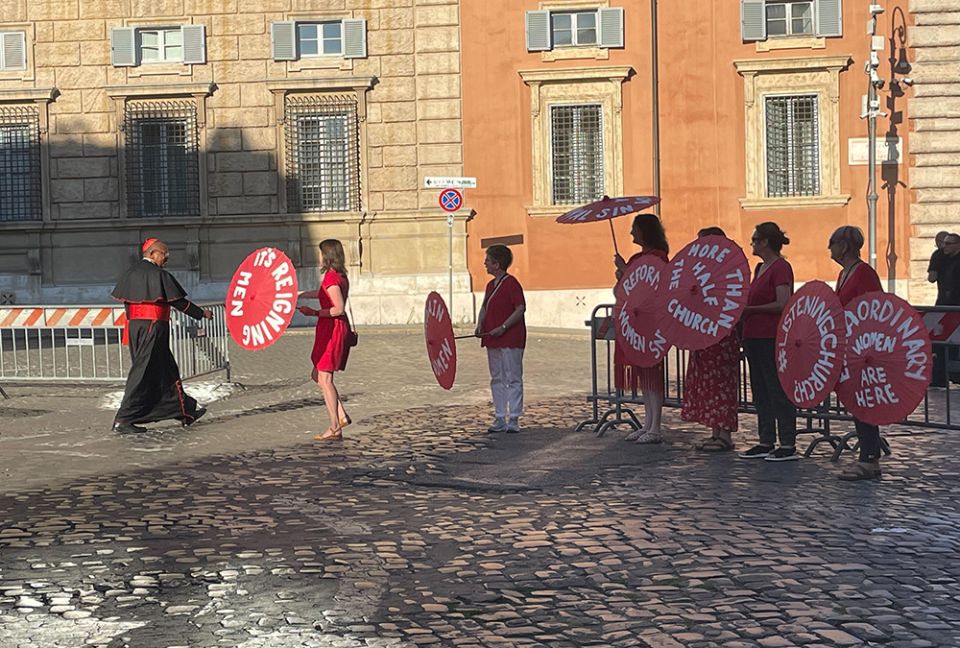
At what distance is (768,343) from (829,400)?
75 centimetres

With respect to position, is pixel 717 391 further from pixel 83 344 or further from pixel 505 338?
pixel 83 344

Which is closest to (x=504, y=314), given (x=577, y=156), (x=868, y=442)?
(x=868, y=442)

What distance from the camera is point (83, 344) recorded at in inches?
764

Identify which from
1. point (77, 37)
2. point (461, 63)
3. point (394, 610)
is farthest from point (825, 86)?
point (394, 610)

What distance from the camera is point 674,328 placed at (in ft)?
38.9

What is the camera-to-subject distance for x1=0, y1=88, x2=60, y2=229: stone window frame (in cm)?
3072

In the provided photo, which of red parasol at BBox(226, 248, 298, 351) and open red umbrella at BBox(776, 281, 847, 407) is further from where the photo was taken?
red parasol at BBox(226, 248, 298, 351)

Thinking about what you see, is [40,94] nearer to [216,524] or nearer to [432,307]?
[432,307]

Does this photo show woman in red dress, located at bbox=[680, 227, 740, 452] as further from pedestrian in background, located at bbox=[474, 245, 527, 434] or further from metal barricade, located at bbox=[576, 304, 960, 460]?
pedestrian in background, located at bbox=[474, 245, 527, 434]

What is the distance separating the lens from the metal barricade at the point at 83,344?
18.4 meters

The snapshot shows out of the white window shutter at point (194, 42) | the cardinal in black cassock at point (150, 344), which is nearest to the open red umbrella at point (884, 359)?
the cardinal in black cassock at point (150, 344)

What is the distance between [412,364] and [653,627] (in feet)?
50.7

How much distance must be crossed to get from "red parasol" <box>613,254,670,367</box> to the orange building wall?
57.9 feet

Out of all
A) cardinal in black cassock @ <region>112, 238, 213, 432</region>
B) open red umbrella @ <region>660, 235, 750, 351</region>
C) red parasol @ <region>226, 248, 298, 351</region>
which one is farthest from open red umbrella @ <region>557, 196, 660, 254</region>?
cardinal in black cassock @ <region>112, 238, 213, 432</region>
